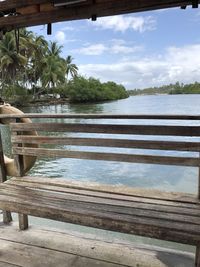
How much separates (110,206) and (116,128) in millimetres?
534

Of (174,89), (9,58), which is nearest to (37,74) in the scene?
(9,58)

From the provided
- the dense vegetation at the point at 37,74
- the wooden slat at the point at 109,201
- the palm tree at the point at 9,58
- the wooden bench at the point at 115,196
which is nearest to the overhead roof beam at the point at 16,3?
the wooden bench at the point at 115,196

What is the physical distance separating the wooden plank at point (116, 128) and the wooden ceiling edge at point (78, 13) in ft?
2.33

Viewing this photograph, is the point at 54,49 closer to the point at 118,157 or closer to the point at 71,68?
the point at 71,68

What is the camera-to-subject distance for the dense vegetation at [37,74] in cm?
2788

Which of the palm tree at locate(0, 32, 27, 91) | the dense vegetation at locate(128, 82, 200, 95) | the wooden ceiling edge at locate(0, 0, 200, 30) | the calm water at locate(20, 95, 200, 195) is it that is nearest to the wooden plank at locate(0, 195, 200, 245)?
the wooden ceiling edge at locate(0, 0, 200, 30)

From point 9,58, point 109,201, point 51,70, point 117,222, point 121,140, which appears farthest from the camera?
point 51,70

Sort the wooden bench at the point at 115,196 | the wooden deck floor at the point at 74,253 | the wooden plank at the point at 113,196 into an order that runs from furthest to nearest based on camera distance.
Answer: the wooden deck floor at the point at 74,253 → the wooden plank at the point at 113,196 → the wooden bench at the point at 115,196

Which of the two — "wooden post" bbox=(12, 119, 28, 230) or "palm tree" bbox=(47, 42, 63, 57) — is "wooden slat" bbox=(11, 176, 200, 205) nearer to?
"wooden post" bbox=(12, 119, 28, 230)

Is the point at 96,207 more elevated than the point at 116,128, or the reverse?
the point at 116,128

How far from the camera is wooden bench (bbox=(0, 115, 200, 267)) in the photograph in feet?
4.98

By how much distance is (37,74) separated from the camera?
36281 mm

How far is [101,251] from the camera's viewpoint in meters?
2.08

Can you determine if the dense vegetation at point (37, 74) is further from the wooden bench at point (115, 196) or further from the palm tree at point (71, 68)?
the wooden bench at point (115, 196)
